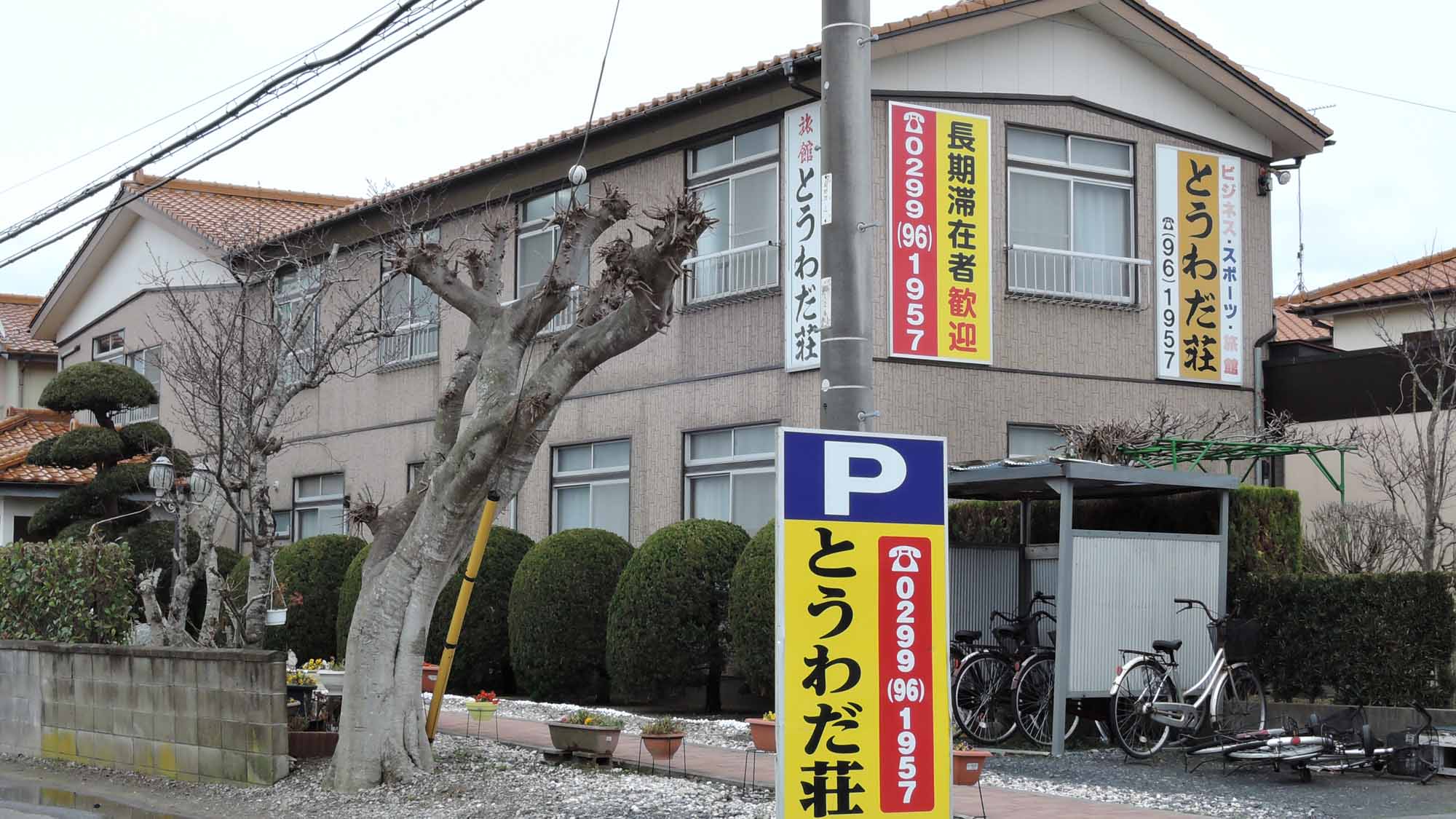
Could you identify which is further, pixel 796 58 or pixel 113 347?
pixel 113 347

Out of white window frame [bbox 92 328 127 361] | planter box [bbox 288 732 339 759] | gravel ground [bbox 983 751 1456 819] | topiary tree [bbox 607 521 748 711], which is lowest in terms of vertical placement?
gravel ground [bbox 983 751 1456 819]

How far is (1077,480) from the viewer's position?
13664 millimetres

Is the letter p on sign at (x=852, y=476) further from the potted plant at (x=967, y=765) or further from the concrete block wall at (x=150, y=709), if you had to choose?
the concrete block wall at (x=150, y=709)

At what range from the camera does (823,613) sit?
6.53 m

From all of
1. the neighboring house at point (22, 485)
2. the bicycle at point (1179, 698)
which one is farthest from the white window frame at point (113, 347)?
the bicycle at point (1179, 698)

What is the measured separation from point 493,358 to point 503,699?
A: 7.91 meters

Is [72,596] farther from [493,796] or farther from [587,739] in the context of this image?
[493,796]

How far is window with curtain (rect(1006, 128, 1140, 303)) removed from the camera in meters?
18.7

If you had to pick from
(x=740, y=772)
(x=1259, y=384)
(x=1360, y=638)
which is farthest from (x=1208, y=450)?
(x=740, y=772)

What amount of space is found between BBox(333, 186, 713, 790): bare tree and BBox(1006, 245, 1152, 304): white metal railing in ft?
25.8

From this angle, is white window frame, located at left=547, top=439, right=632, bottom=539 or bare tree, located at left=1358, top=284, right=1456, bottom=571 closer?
bare tree, located at left=1358, top=284, right=1456, bottom=571

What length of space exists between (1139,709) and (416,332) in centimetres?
1447

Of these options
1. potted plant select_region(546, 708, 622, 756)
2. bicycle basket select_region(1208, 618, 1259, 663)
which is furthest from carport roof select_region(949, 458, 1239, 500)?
potted plant select_region(546, 708, 622, 756)

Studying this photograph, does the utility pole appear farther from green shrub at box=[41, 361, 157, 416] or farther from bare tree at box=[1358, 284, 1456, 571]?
green shrub at box=[41, 361, 157, 416]
